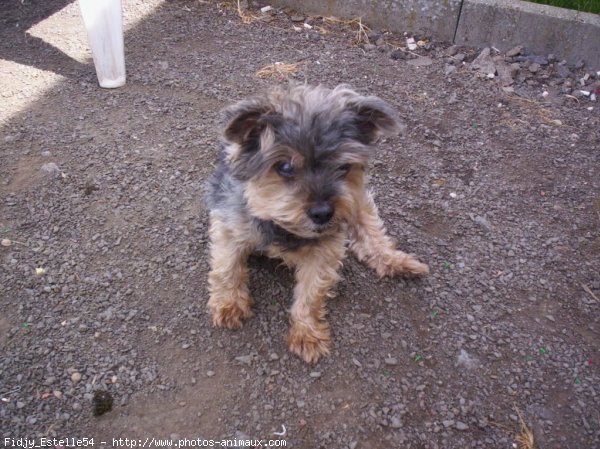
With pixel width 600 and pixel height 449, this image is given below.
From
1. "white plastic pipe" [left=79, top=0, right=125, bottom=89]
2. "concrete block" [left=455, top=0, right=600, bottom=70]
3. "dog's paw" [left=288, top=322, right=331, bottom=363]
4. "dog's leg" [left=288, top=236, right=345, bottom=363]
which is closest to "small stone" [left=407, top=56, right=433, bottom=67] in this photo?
"concrete block" [left=455, top=0, right=600, bottom=70]

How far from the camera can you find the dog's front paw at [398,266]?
3896 millimetres

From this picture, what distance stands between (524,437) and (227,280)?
2124 millimetres

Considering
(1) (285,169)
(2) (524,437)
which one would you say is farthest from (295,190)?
(2) (524,437)

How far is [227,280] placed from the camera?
348 centimetres

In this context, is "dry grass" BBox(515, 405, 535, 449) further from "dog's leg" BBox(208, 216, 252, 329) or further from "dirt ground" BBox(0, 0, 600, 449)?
"dog's leg" BBox(208, 216, 252, 329)

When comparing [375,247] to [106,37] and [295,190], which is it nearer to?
[295,190]

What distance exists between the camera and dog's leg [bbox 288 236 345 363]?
10.8ft

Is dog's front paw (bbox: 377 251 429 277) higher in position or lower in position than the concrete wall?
lower

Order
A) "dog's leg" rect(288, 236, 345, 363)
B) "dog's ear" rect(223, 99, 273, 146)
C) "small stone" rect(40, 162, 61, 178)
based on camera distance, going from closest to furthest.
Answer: "dog's ear" rect(223, 99, 273, 146) → "dog's leg" rect(288, 236, 345, 363) → "small stone" rect(40, 162, 61, 178)

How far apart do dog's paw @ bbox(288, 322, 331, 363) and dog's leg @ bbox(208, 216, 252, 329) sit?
1.29 ft

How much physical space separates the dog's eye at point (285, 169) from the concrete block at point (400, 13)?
470 cm

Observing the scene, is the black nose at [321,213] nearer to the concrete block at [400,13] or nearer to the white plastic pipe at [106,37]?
the white plastic pipe at [106,37]

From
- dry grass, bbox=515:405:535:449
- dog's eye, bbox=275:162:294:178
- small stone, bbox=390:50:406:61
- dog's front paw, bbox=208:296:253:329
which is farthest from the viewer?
small stone, bbox=390:50:406:61

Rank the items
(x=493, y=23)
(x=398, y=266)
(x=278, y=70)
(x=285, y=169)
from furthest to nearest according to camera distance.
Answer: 1. (x=493, y=23)
2. (x=278, y=70)
3. (x=398, y=266)
4. (x=285, y=169)
